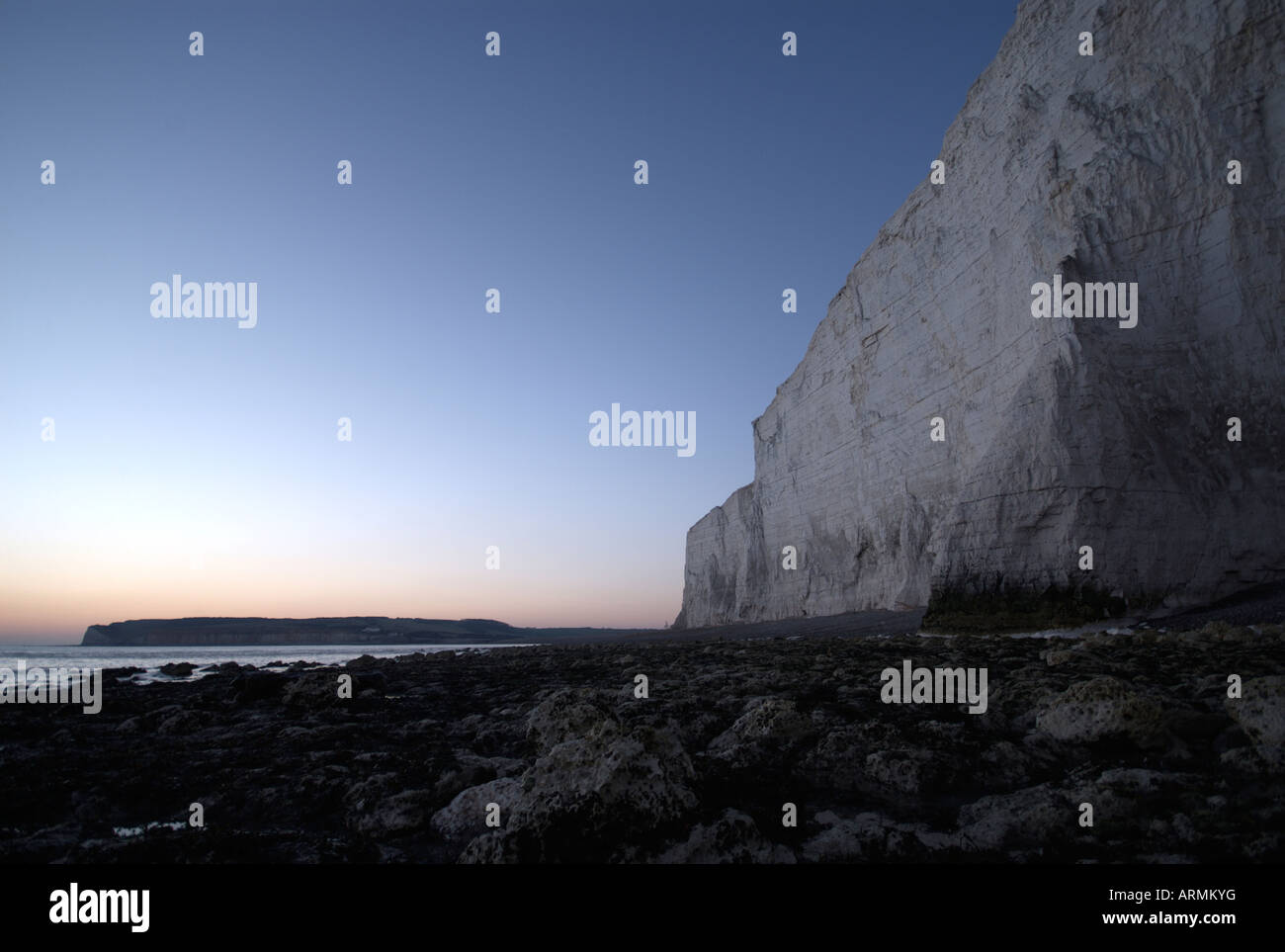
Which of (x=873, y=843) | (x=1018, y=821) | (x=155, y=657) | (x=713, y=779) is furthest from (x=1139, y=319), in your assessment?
(x=155, y=657)

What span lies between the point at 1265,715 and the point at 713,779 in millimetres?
3378

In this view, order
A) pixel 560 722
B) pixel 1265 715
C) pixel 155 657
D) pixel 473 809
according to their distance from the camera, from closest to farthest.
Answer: pixel 473 809 → pixel 1265 715 → pixel 560 722 → pixel 155 657

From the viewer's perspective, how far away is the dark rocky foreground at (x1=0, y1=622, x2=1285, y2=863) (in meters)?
3.38

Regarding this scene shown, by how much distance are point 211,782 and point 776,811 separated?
13.6ft

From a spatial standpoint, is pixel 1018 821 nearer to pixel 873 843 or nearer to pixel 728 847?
pixel 873 843

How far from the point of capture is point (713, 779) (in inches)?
174

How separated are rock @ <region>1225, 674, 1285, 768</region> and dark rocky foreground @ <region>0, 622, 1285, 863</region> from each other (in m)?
0.01

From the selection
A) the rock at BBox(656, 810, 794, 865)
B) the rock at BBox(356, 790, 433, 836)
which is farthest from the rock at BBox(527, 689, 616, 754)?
the rock at BBox(656, 810, 794, 865)

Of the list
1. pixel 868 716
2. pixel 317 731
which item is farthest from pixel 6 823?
pixel 868 716

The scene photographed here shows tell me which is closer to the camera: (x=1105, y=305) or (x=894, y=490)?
(x=1105, y=305)
